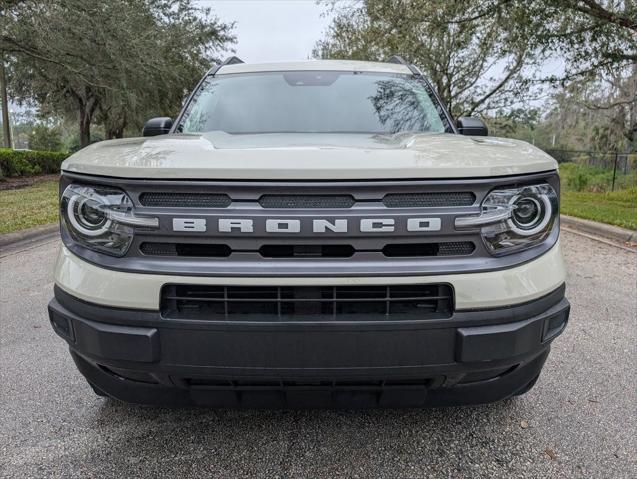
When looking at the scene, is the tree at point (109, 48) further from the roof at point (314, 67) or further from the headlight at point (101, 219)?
the headlight at point (101, 219)

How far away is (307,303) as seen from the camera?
5.52 ft

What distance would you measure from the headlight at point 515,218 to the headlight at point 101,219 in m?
1.14

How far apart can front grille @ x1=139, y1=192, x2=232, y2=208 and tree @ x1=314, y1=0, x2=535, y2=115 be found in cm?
916

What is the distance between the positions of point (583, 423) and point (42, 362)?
3.05 m

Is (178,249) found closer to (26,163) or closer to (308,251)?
(308,251)

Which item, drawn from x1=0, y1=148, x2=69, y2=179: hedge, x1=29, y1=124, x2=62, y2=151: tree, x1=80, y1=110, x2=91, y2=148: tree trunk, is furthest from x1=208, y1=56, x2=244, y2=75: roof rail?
x1=29, y1=124, x2=62, y2=151: tree

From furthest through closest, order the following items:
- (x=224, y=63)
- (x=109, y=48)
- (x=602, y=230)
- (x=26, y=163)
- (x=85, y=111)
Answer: (x=85, y=111), (x=26, y=163), (x=109, y=48), (x=602, y=230), (x=224, y=63)

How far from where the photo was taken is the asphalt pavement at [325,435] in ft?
6.61

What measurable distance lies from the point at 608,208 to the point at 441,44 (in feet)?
27.5

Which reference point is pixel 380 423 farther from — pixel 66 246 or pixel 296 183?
pixel 66 246

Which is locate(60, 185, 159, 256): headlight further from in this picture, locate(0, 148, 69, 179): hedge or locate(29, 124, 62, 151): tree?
locate(29, 124, 62, 151): tree

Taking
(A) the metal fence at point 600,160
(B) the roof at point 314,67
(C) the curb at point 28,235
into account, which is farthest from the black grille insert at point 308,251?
(A) the metal fence at point 600,160

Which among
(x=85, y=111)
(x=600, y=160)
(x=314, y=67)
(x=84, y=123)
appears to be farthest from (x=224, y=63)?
(x=84, y=123)

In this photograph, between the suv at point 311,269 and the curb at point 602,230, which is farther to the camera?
the curb at point 602,230
